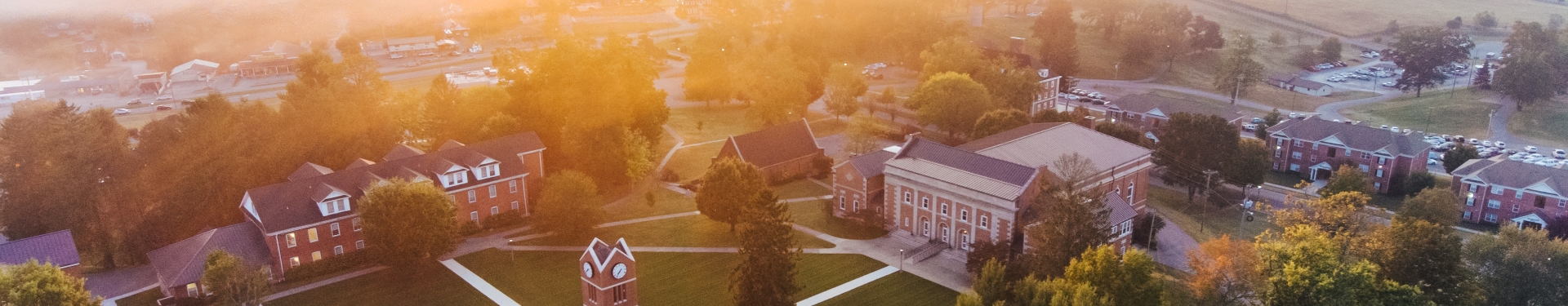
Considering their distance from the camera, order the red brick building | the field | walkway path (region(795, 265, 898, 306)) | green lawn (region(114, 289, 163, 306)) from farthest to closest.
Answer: the field < the red brick building < walkway path (region(795, 265, 898, 306)) < green lawn (region(114, 289, 163, 306))

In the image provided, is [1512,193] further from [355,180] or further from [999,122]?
[355,180]

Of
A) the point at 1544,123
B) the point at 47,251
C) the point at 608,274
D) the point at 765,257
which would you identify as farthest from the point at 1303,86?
the point at 47,251

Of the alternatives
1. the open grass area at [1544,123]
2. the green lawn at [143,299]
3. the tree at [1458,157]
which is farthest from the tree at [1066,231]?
the open grass area at [1544,123]

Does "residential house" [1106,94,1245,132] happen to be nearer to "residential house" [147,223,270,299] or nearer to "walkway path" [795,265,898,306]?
"walkway path" [795,265,898,306]

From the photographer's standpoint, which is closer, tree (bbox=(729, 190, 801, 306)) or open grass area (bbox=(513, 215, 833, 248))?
tree (bbox=(729, 190, 801, 306))

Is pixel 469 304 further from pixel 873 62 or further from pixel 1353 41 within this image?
pixel 1353 41

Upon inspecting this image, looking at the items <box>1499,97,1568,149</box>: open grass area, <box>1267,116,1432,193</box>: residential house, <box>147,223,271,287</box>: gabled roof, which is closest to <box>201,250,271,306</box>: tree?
<box>147,223,271,287</box>: gabled roof

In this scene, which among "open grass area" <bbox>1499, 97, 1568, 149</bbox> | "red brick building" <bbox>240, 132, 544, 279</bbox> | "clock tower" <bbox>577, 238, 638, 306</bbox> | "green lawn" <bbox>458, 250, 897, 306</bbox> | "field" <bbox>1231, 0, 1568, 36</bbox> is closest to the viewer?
"clock tower" <bbox>577, 238, 638, 306</bbox>

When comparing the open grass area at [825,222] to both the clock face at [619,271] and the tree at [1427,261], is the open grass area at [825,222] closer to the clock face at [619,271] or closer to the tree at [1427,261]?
the clock face at [619,271]
